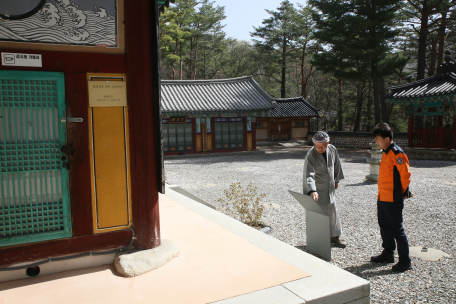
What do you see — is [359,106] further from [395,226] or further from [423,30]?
[395,226]

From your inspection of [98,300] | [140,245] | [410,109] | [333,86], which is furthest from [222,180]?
[333,86]

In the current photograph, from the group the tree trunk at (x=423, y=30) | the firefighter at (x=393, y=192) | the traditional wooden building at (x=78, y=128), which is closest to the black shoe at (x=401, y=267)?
the firefighter at (x=393, y=192)

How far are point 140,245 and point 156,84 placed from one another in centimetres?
156

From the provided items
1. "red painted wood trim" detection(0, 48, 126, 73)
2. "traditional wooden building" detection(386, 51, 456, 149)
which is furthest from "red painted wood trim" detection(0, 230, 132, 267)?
"traditional wooden building" detection(386, 51, 456, 149)

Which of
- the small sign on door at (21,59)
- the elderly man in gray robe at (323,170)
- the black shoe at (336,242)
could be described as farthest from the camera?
the black shoe at (336,242)

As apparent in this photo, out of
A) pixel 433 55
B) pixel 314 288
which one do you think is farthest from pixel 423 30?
pixel 314 288

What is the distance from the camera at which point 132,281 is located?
283cm

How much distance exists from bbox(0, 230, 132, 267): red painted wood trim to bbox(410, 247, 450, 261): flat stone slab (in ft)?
10.9

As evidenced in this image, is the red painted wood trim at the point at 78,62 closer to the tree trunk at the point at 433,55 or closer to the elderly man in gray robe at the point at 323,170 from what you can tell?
the elderly man in gray robe at the point at 323,170

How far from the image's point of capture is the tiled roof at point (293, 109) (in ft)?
88.2

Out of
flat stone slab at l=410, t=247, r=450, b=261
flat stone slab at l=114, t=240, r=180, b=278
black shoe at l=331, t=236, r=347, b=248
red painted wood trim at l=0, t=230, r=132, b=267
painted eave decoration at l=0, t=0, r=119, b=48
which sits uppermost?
painted eave decoration at l=0, t=0, r=119, b=48

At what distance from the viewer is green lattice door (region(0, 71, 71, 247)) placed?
9.42ft

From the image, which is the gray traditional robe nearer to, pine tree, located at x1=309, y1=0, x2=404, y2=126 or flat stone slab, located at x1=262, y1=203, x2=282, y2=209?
flat stone slab, located at x1=262, y1=203, x2=282, y2=209

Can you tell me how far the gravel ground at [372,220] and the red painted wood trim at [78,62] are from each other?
3.16 m
